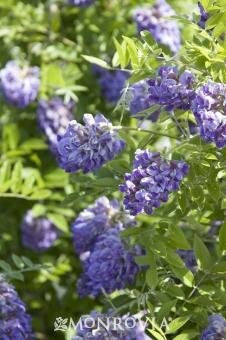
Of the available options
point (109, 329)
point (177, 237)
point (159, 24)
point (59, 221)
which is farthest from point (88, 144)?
point (59, 221)

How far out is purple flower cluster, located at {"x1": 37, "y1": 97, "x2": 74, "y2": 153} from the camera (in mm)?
3299

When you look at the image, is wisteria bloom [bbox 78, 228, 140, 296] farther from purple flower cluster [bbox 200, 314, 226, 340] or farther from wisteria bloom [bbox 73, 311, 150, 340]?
purple flower cluster [bbox 200, 314, 226, 340]

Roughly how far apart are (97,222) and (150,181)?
75cm

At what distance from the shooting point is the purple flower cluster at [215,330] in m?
1.89

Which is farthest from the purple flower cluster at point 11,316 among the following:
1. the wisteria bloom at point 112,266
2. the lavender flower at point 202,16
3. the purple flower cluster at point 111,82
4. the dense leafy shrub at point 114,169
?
the purple flower cluster at point 111,82

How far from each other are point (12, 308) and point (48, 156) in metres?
1.31

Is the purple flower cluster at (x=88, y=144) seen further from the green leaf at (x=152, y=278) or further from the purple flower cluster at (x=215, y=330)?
the purple flower cluster at (x=215, y=330)

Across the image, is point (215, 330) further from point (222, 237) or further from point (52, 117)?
point (52, 117)

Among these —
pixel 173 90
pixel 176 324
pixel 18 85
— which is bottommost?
pixel 18 85

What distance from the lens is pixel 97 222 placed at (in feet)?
8.46

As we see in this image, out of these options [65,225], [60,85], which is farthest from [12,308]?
[60,85]

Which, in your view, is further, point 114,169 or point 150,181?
point 114,169

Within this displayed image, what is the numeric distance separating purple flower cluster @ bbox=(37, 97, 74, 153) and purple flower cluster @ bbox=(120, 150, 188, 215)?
1413mm

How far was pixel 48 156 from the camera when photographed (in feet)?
11.3
